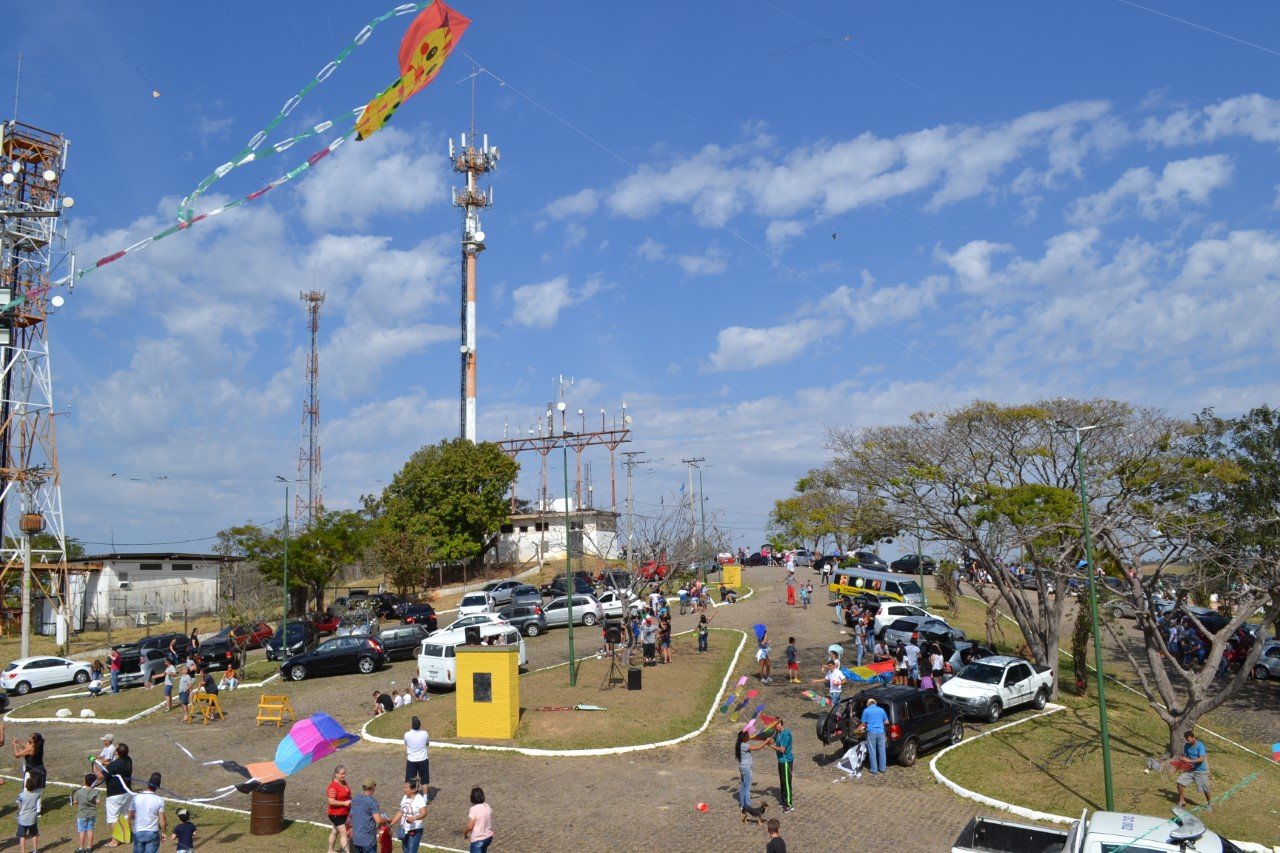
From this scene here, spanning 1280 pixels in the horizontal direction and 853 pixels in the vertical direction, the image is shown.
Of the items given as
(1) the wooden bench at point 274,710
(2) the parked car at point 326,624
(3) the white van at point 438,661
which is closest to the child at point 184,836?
(1) the wooden bench at point 274,710

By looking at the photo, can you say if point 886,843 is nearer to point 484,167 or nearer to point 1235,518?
point 1235,518

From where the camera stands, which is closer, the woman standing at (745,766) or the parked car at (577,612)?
the woman standing at (745,766)

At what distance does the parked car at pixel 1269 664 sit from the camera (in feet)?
102

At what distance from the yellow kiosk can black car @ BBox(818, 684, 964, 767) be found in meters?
6.98

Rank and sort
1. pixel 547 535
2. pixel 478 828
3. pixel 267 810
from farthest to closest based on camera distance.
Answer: pixel 547 535
pixel 267 810
pixel 478 828

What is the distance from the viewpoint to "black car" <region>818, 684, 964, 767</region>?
58.7 ft

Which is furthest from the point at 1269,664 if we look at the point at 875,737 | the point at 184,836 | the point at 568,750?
the point at 184,836

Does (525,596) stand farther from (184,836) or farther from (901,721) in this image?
(184,836)

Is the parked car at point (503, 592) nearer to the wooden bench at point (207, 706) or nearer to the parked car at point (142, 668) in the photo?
the parked car at point (142, 668)

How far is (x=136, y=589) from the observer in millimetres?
51500

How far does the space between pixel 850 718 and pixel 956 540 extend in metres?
11.5

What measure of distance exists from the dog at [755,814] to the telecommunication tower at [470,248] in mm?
51008

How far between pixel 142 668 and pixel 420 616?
10.9 metres

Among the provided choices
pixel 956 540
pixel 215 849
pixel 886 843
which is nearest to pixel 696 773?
pixel 886 843
